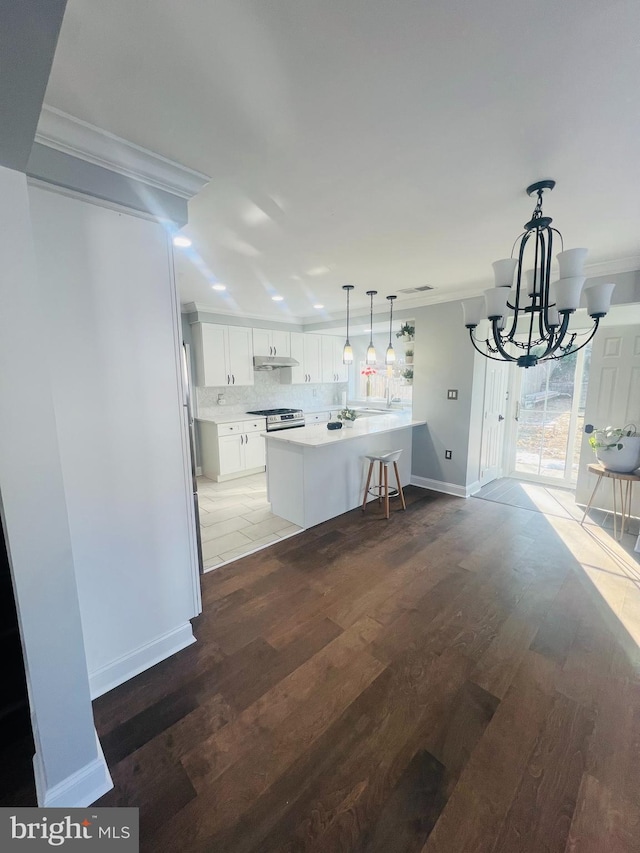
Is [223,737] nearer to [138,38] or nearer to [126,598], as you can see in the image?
[126,598]

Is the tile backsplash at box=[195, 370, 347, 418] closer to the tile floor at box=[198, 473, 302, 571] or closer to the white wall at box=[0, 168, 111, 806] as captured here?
the tile floor at box=[198, 473, 302, 571]

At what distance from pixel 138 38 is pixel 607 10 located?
134 centimetres

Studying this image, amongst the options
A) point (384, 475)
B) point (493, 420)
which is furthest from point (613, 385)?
point (384, 475)

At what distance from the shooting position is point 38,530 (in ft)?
3.74

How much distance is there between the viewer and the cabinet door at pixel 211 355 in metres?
4.93

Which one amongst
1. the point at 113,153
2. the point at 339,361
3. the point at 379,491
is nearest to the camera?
the point at 113,153

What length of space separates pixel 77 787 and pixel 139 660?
63cm

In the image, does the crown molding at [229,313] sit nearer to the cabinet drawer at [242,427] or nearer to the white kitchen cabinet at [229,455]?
the cabinet drawer at [242,427]

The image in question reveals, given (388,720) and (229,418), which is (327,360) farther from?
(388,720)

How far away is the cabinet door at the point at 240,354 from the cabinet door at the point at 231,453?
0.89 meters

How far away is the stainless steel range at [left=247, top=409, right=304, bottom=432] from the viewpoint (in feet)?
18.1

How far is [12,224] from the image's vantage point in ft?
3.42

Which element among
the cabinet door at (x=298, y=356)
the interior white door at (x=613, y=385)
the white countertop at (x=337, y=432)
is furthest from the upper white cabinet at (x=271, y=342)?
the interior white door at (x=613, y=385)

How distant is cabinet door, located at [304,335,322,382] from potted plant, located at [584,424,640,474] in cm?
427
